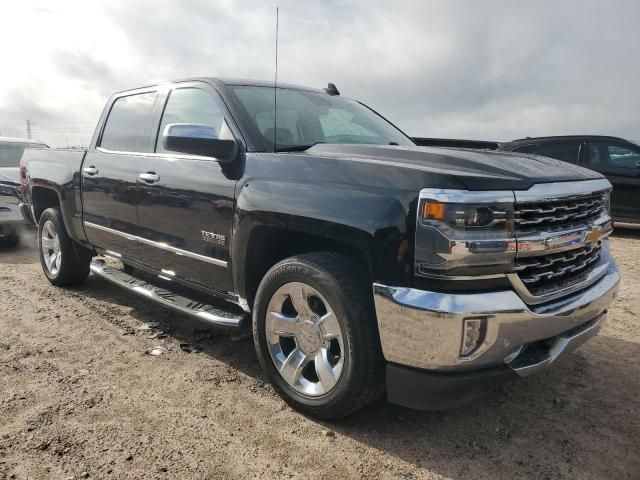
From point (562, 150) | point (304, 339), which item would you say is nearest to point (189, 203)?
point (304, 339)

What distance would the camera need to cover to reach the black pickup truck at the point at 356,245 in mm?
2178

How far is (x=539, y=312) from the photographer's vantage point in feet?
7.59

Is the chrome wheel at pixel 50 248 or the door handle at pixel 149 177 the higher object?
the door handle at pixel 149 177

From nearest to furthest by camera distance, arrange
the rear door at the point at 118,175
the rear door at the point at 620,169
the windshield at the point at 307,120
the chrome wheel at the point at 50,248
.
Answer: the windshield at the point at 307,120 < the rear door at the point at 118,175 < the chrome wheel at the point at 50,248 < the rear door at the point at 620,169

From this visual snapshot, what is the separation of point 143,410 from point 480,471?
1759 millimetres

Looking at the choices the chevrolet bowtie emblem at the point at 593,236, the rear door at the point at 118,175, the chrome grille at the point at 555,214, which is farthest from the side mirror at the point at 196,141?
the chevrolet bowtie emblem at the point at 593,236

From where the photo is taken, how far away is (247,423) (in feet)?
8.86

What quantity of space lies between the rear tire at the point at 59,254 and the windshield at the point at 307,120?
2742 millimetres

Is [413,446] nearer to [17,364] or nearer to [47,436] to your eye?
→ [47,436]

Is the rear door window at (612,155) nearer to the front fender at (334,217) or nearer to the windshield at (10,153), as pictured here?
the front fender at (334,217)

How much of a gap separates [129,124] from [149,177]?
0.93 metres

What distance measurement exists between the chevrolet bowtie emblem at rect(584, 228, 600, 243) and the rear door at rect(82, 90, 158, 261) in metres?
2.97

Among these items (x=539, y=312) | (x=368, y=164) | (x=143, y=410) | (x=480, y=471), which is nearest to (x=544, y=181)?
(x=539, y=312)

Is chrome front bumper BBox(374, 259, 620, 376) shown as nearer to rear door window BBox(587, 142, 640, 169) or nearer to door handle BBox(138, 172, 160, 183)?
door handle BBox(138, 172, 160, 183)
